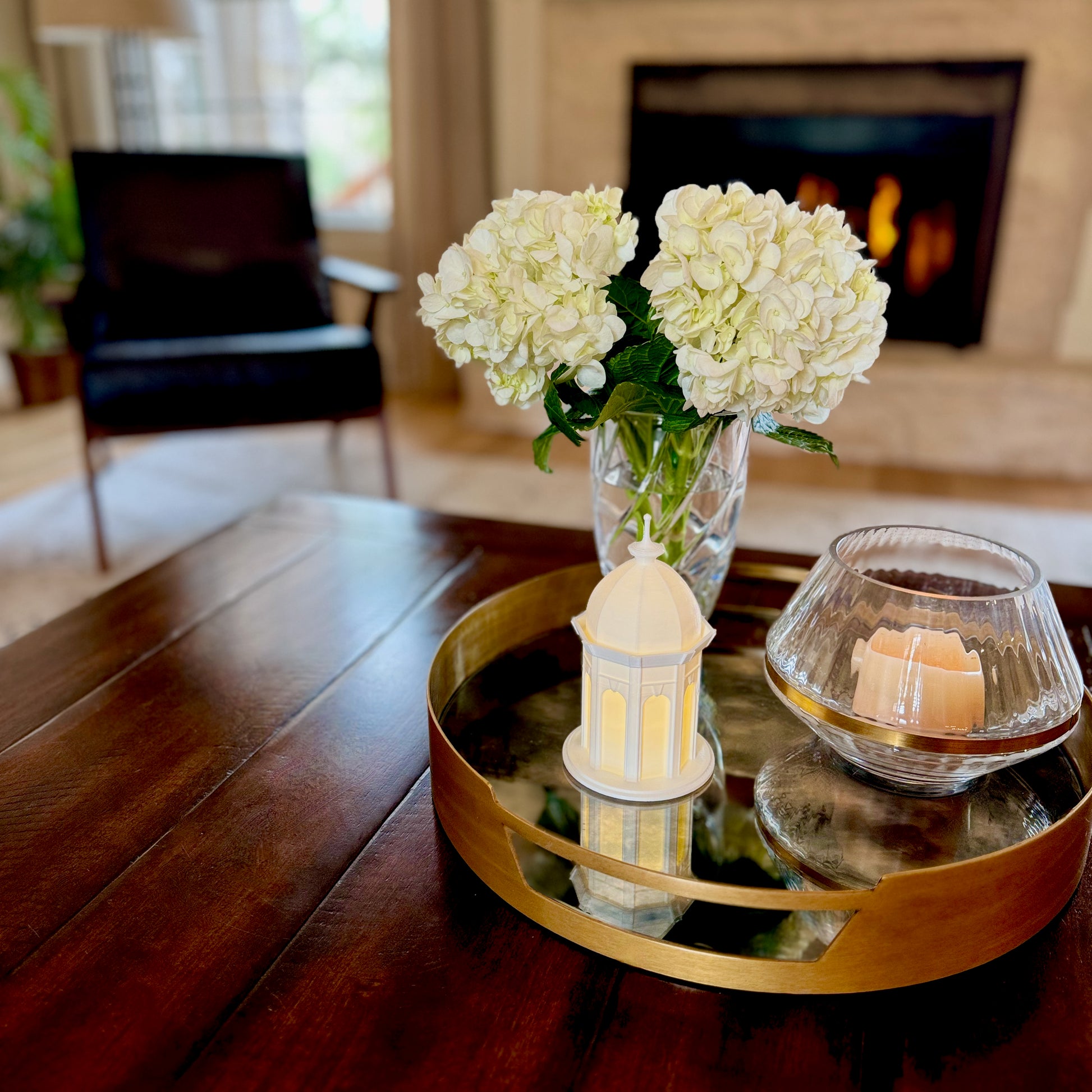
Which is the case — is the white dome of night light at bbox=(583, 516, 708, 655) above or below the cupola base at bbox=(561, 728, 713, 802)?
above

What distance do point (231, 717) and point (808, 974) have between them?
538mm

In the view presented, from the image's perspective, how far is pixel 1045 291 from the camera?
9.96ft

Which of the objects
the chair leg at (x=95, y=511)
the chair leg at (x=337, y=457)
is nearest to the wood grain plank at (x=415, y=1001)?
the chair leg at (x=95, y=511)

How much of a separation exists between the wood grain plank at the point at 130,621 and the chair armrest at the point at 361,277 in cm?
130

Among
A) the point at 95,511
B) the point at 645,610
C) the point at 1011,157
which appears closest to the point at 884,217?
the point at 1011,157

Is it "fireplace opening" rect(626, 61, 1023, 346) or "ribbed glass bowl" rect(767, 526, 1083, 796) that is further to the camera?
"fireplace opening" rect(626, 61, 1023, 346)

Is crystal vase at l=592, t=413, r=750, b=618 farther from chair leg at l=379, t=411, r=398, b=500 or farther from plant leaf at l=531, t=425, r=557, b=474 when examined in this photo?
chair leg at l=379, t=411, r=398, b=500

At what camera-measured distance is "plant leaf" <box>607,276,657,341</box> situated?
74 cm

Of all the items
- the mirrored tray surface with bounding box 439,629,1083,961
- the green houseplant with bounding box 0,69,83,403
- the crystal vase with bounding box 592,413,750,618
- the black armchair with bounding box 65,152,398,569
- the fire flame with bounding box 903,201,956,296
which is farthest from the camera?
the green houseplant with bounding box 0,69,83,403

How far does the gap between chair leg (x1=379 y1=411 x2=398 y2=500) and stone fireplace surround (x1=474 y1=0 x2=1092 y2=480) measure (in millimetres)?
1264

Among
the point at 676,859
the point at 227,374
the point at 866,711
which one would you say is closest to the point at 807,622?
the point at 866,711

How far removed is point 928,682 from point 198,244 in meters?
2.43

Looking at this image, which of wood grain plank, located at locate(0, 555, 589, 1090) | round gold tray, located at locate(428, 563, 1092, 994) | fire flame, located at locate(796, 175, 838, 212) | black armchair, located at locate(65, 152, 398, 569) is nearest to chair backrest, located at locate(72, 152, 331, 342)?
black armchair, located at locate(65, 152, 398, 569)

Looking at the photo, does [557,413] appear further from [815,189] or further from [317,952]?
[815,189]
